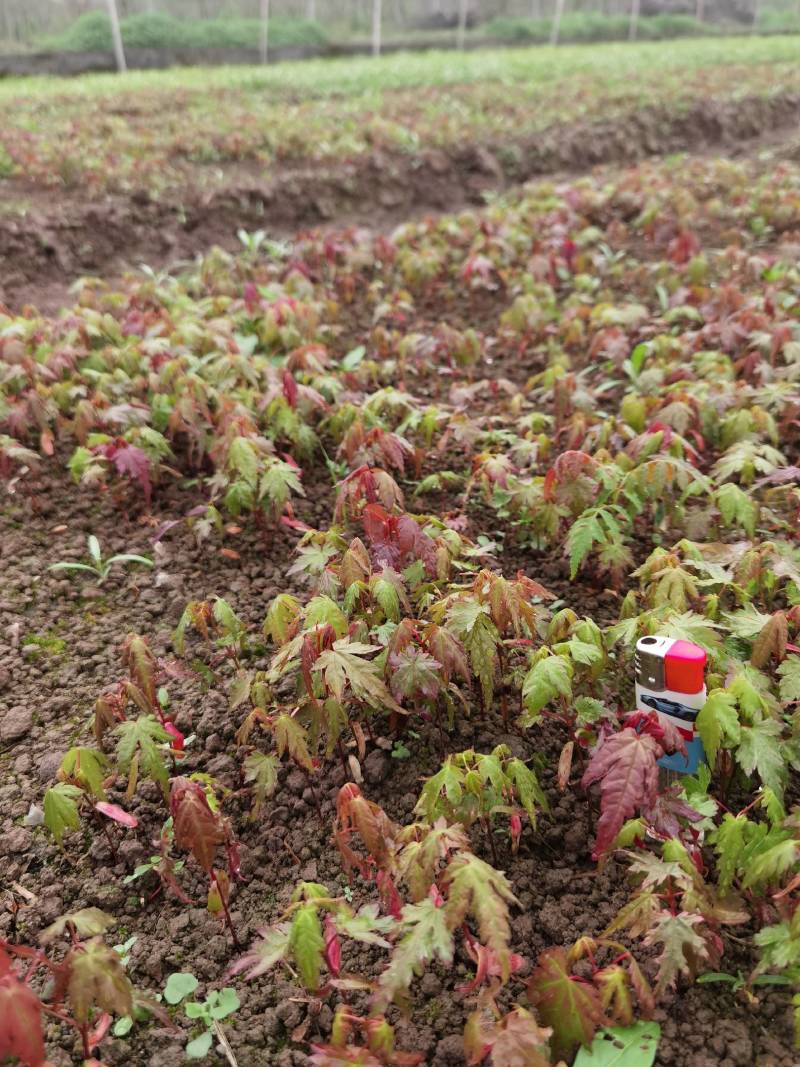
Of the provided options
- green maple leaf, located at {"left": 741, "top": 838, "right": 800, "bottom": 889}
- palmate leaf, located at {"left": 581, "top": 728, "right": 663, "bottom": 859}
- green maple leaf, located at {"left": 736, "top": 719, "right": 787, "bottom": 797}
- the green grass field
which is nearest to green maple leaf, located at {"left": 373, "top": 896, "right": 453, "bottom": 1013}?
palmate leaf, located at {"left": 581, "top": 728, "right": 663, "bottom": 859}

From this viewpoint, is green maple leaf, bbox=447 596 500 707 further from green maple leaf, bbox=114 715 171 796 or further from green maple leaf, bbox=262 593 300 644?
green maple leaf, bbox=114 715 171 796

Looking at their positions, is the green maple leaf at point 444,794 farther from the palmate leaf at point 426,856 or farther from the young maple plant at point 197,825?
the young maple plant at point 197,825

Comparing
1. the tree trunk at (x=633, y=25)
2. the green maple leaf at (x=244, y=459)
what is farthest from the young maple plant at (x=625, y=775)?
the tree trunk at (x=633, y=25)

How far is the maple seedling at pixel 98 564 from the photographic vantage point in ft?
11.1

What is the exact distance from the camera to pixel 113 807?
88.7 inches

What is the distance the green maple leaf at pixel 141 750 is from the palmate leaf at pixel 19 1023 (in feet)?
2.38

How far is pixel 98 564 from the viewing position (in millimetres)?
3412

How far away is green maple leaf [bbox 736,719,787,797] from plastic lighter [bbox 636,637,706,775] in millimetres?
124

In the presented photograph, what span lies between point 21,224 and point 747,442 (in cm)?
580

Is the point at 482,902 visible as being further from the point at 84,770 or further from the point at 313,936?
the point at 84,770

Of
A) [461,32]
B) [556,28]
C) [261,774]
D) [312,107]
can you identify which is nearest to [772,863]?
[261,774]

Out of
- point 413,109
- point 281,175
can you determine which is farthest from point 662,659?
point 413,109

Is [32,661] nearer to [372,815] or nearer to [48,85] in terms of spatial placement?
[372,815]

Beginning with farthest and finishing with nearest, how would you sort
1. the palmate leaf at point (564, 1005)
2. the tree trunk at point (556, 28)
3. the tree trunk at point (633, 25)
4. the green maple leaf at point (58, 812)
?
1. the tree trunk at point (633, 25)
2. the tree trunk at point (556, 28)
3. the green maple leaf at point (58, 812)
4. the palmate leaf at point (564, 1005)
